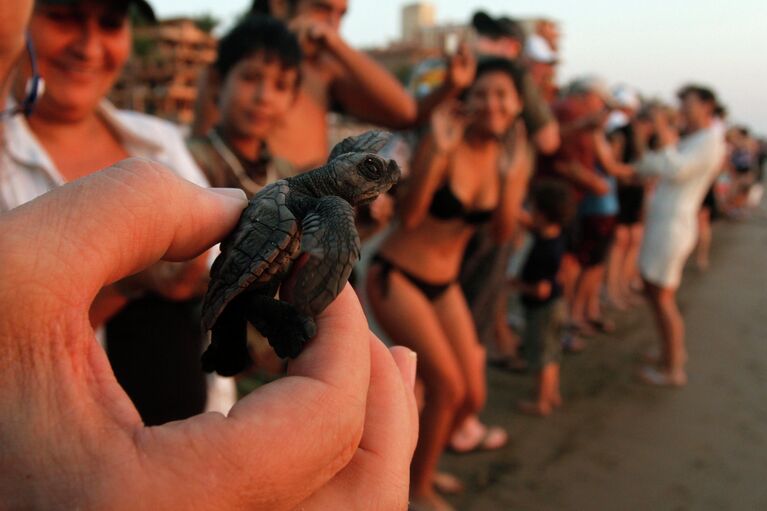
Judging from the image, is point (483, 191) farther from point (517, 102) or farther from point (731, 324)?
point (731, 324)

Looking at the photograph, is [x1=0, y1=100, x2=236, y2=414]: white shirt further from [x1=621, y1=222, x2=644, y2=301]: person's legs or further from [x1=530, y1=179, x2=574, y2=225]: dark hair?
[x1=621, y1=222, x2=644, y2=301]: person's legs

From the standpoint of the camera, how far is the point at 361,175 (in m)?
0.69

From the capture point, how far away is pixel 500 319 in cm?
341

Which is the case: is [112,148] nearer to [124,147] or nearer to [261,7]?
[124,147]

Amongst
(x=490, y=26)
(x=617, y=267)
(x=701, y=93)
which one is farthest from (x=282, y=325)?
(x=617, y=267)

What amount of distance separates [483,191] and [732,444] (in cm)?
174

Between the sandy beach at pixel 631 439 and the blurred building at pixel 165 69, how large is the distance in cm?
2156

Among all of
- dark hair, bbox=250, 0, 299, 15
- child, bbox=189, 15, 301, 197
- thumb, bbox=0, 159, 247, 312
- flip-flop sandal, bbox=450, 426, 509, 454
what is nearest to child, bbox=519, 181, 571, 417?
flip-flop sandal, bbox=450, 426, 509, 454

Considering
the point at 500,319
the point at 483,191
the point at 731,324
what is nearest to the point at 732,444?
the point at 500,319

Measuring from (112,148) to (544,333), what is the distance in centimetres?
216

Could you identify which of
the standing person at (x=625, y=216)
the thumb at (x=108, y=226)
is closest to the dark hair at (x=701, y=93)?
the standing person at (x=625, y=216)

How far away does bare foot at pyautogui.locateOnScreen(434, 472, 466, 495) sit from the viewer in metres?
2.16

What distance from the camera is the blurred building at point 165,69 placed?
2316 centimetres

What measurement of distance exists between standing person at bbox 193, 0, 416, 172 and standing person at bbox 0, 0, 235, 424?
1.75 ft
